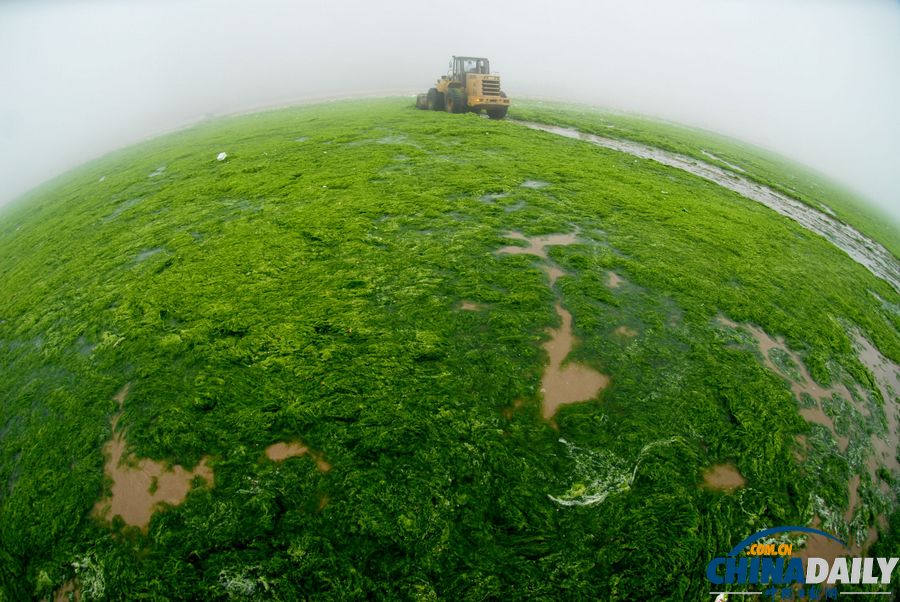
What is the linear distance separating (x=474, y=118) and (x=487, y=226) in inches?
448

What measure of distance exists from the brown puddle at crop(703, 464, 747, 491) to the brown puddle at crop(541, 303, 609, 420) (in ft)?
3.76

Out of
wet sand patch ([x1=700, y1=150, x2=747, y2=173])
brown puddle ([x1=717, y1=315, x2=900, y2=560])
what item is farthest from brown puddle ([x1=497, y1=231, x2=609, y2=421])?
wet sand patch ([x1=700, y1=150, x2=747, y2=173])

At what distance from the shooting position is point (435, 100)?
1827 cm

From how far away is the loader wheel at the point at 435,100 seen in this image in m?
18.0

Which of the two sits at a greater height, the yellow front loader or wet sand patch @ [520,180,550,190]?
the yellow front loader

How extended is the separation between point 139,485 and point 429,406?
2580 mm

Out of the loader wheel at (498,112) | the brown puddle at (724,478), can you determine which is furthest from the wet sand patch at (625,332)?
the loader wheel at (498,112)

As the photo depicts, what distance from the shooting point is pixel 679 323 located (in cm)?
489

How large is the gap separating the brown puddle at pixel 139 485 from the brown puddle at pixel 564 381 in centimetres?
325

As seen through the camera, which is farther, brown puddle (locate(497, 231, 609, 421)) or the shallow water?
the shallow water

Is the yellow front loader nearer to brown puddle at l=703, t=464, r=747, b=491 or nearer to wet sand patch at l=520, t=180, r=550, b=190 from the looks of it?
wet sand patch at l=520, t=180, r=550, b=190

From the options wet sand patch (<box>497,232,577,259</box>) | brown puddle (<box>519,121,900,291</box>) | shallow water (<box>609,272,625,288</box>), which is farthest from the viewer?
brown puddle (<box>519,121,900,291</box>)

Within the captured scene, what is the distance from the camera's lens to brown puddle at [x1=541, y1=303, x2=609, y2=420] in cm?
378

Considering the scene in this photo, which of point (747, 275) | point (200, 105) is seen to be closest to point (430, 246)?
point (747, 275)
